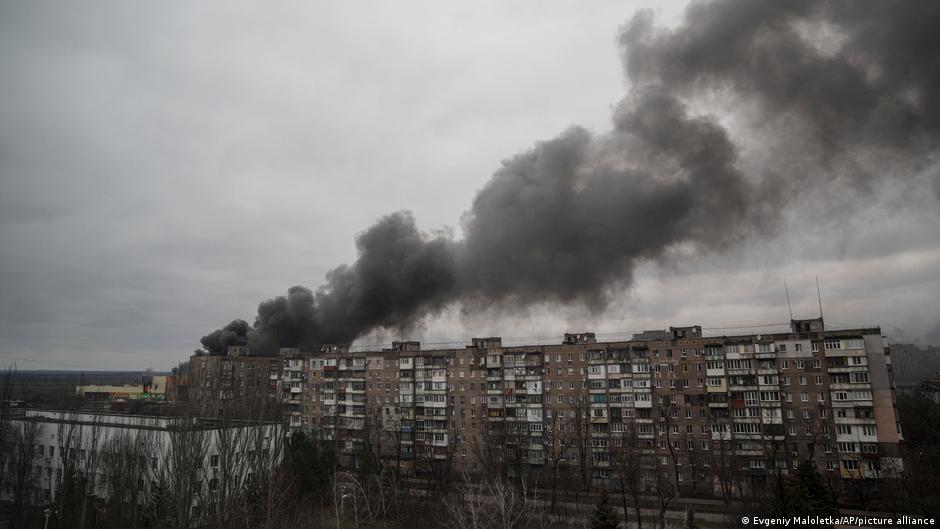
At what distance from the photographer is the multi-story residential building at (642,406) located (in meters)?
40.4

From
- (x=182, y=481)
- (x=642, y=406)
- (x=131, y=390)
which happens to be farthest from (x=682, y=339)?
(x=131, y=390)

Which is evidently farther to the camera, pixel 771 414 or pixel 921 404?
pixel 921 404

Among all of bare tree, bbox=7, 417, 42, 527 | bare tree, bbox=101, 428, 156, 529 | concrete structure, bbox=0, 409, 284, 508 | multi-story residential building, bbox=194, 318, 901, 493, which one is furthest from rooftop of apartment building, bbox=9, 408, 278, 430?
multi-story residential building, bbox=194, 318, 901, 493

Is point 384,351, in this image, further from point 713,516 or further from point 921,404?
point 921,404

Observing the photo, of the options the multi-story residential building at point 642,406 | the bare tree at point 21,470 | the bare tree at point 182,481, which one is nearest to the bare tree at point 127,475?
the bare tree at point 182,481

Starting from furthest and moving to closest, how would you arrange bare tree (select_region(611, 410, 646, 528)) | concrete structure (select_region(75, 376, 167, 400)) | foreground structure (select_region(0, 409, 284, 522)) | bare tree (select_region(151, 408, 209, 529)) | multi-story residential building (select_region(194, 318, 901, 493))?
concrete structure (select_region(75, 376, 167, 400))
multi-story residential building (select_region(194, 318, 901, 493))
bare tree (select_region(611, 410, 646, 528))
foreground structure (select_region(0, 409, 284, 522))
bare tree (select_region(151, 408, 209, 529))

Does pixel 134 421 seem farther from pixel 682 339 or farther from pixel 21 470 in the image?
pixel 682 339

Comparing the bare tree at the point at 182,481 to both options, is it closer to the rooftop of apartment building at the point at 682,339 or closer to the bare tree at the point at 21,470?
the bare tree at the point at 21,470

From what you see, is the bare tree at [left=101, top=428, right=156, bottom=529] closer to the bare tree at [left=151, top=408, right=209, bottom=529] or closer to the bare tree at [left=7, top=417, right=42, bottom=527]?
the bare tree at [left=151, top=408, right=209, bottom=529]

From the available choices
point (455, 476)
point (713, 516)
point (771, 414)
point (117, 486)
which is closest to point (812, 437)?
point (771, 414)

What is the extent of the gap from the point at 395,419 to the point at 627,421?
2446 cm

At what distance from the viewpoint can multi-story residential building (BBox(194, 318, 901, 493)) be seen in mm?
40375

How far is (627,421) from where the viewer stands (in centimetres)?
4600

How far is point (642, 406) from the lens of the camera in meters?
45.9
